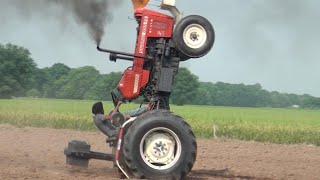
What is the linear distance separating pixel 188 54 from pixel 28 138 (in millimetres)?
10082

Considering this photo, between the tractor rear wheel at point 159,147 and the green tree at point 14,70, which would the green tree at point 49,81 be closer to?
the green tree at point 14,70

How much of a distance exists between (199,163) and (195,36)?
4578 mm

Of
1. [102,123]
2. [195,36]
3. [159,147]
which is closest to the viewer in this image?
[159,147]

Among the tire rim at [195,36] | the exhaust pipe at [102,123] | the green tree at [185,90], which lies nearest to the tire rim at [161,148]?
the exhaust pipe at [102,123]

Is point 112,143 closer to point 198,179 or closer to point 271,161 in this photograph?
point 198,179

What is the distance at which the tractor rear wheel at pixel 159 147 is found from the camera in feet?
28.5

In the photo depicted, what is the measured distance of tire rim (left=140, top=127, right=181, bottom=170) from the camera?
29.0ft

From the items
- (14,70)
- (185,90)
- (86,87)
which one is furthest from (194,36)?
(86,87)

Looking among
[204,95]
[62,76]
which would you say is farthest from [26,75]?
[204,95]

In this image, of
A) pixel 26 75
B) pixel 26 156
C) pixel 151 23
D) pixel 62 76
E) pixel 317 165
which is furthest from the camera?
pixel 62 76

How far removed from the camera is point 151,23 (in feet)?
31.1

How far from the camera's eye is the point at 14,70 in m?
68.3

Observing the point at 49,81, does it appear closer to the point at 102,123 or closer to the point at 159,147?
the point at 102,123

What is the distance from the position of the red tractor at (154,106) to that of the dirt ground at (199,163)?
0.74m
